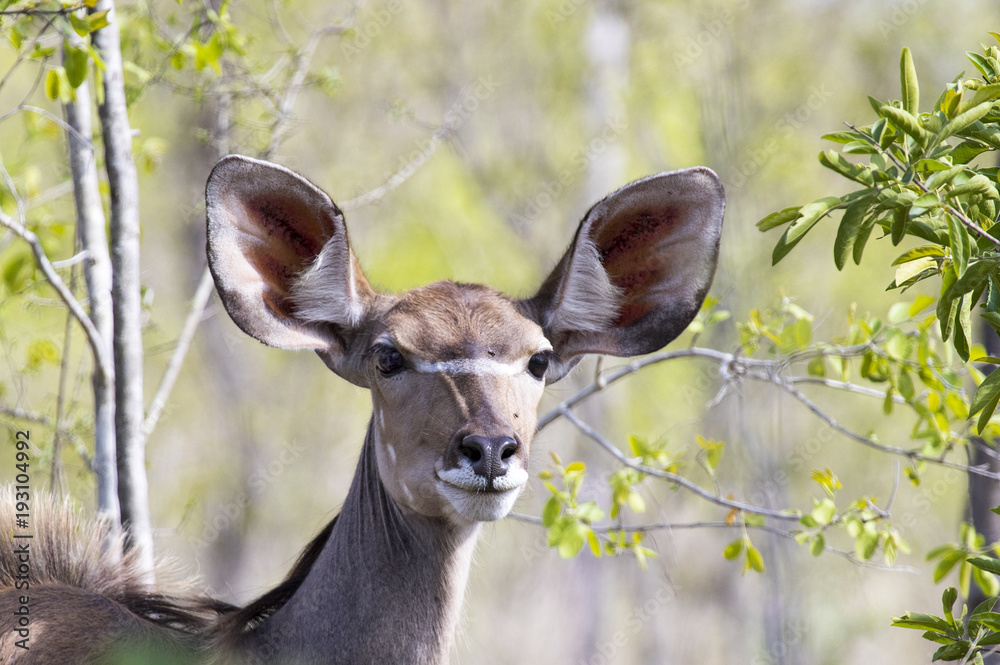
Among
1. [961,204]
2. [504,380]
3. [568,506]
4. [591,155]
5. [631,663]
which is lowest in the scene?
[631,663]

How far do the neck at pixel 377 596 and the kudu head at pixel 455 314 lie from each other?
0.50ft

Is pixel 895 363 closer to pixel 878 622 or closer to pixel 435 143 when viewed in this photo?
pixel 435 143

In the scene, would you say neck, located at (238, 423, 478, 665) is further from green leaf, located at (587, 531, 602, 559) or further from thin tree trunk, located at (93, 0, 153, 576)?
thin tree trunk, located at (93, 0, 153, 576)

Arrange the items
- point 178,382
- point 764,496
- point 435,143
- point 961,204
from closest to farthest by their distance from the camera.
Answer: point 961,204, point 435,143, point 764,496, point 178,382

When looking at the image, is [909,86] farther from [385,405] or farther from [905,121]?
[385,405]

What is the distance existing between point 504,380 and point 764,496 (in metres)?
10.1

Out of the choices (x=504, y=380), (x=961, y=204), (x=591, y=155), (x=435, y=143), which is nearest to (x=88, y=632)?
(x=504, y=380)

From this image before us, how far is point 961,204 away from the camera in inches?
135

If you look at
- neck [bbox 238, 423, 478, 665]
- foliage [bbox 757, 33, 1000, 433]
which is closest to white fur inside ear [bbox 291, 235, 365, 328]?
neck [bbox 238, 423, 478, 665]

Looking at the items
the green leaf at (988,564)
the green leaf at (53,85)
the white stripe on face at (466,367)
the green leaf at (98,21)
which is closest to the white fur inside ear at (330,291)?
the white stripe on face at (466,367)

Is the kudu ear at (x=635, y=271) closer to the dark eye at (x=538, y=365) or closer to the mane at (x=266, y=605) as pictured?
the dark eye at (x=538, y=365)

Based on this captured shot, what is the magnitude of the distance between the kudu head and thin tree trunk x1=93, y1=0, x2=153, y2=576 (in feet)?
4.43

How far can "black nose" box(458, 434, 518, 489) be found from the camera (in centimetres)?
375

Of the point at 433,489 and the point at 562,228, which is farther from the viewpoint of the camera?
the point at 562,228
